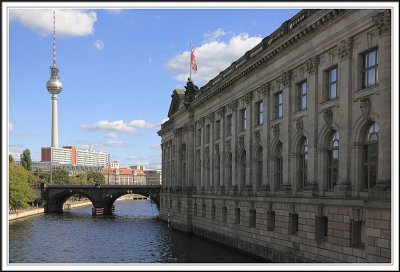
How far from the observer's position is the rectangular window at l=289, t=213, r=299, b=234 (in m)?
38.6

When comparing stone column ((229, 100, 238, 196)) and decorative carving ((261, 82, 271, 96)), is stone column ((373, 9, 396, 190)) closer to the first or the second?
decorative carving ((261, 82, 271, 96))

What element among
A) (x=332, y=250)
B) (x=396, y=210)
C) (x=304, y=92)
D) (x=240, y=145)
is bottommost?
(x=332, y=250)

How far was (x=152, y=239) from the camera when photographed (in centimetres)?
6391

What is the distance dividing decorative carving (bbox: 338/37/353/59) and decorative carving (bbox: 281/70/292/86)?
762cm

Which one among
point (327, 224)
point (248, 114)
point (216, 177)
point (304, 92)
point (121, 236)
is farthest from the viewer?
point (121, 236)

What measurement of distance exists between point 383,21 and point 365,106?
463cm

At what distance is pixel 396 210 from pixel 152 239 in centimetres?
4377

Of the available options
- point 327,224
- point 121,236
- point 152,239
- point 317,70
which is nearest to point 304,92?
point 317,70

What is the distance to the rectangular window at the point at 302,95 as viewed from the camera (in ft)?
126

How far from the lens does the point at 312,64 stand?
3612 cm

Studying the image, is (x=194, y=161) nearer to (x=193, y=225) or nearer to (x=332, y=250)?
(x=193, y=225)

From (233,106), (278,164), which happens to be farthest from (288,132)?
(233,106)

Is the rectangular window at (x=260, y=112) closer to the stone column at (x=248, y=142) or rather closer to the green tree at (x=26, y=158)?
the stone column at (x=248, y=142)

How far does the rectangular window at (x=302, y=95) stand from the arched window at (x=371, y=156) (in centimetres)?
847
